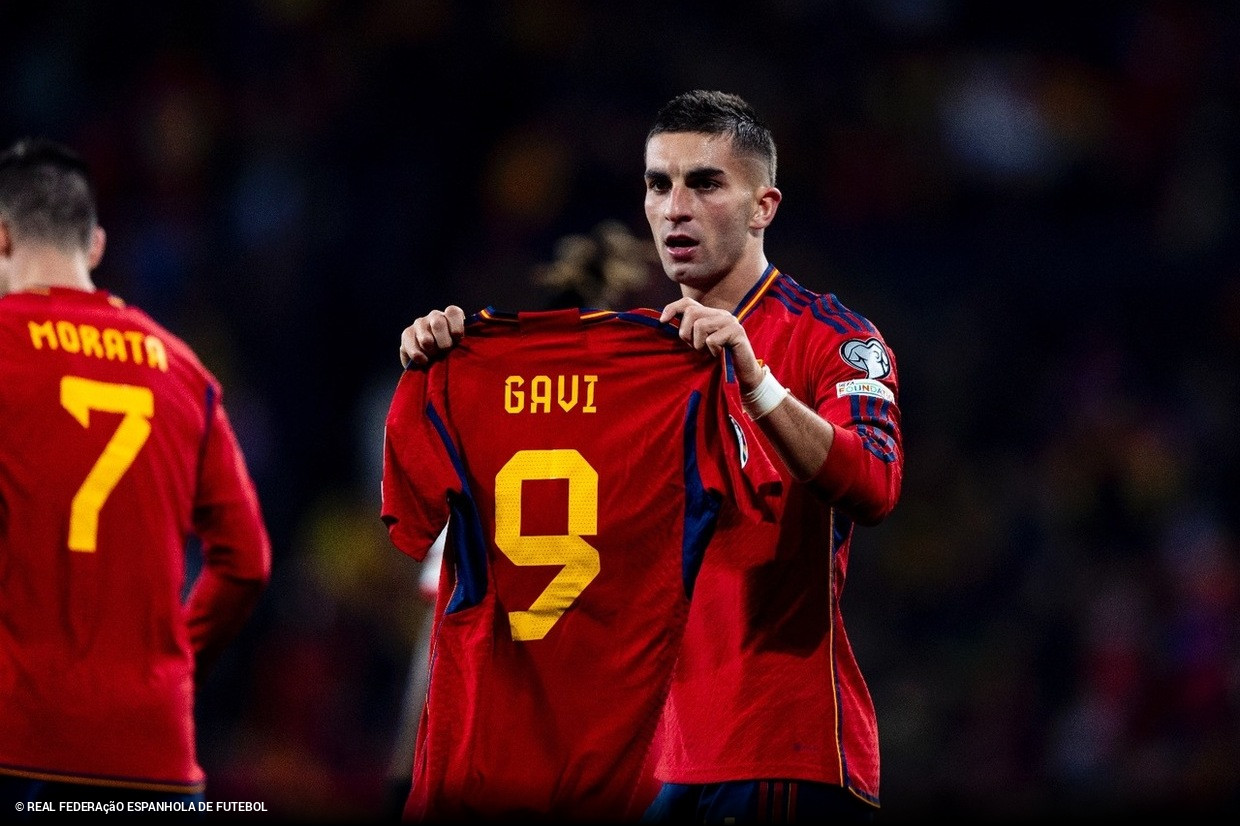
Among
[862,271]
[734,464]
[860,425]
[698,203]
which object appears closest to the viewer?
[734,464]

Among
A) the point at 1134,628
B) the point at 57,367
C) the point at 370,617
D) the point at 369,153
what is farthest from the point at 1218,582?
the point at 57,367

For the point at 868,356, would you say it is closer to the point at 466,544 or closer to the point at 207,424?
the point at 466,544

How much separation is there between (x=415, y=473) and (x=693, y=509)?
1.99ft

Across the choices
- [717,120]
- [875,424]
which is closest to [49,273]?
[717,120]

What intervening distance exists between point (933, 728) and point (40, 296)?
653 cm

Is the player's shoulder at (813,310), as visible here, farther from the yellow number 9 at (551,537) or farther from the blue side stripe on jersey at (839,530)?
the yellow number 9 at (551,537)

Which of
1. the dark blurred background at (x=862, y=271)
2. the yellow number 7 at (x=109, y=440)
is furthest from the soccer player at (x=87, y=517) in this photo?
the dark blurred background at (x=862, y=271)

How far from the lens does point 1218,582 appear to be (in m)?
9.62

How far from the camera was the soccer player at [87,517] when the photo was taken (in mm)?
3900

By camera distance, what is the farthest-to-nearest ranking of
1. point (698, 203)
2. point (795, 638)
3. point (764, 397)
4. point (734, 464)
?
point (698, 203) → point (795, 638) → point (734, 464) → point (764, 397)

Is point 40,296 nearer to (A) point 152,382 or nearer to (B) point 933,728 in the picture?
(A) point 152,382

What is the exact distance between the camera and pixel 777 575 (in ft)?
12.5

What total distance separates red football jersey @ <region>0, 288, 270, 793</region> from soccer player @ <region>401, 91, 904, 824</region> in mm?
807

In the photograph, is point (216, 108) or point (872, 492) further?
point (216, 108)
